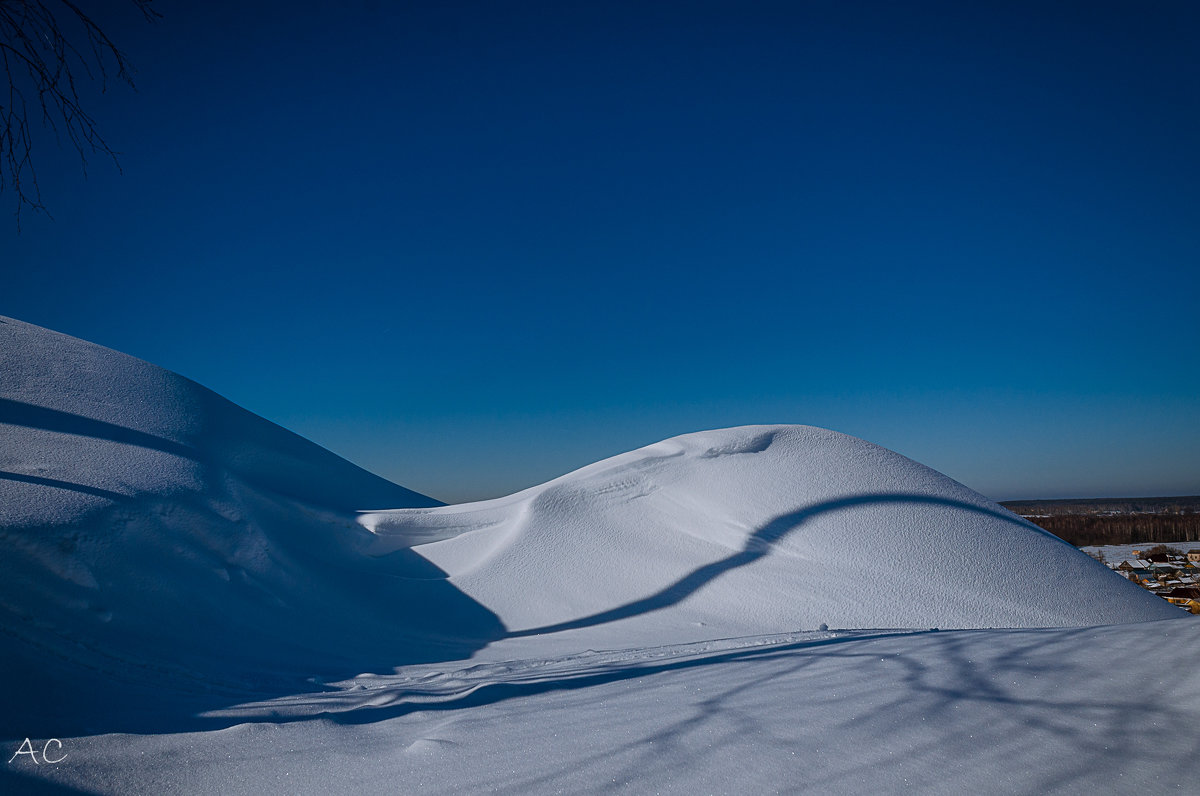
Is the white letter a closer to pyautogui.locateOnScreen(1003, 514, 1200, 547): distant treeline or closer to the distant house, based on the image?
the distant house

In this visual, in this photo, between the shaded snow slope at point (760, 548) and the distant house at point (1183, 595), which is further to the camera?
the distant house at point (1183, 595)

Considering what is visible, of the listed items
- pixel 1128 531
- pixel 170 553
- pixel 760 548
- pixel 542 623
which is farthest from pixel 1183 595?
pixel 1128 531

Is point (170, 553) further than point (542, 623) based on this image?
No

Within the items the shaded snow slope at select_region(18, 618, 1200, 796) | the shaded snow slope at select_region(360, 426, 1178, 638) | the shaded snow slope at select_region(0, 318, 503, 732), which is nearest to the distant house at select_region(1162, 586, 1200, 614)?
the shaded snow slope at select_region(360, 426, 1178, 638)

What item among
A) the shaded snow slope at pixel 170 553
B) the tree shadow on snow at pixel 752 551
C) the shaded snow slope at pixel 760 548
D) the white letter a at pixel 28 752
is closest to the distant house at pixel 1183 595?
the shaded snow slope at pixel 760 548

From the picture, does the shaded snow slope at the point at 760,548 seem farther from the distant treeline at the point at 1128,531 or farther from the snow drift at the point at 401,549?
the distant treeline at the point at 1128,531

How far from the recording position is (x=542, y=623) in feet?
11.2

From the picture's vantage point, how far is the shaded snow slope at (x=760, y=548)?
341cm

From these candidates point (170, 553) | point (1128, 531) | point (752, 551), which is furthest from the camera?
point (1128, 531)

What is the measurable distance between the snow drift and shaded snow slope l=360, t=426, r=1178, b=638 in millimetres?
16

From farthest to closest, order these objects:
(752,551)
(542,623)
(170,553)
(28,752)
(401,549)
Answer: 1. (401,549)
2. (752,551)
3. (542,623)
4. (170,553)
5. (28,752)

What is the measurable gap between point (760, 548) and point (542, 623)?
146cm

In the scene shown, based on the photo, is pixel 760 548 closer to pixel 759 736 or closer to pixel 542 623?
pixel 542 623

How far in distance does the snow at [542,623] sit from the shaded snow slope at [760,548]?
0.07 feet
